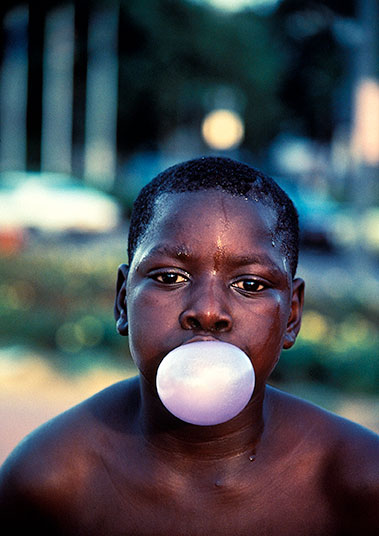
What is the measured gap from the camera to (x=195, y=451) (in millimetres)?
1653

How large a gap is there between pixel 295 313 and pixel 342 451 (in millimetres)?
347

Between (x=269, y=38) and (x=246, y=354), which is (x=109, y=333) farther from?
(x=269, y=38)

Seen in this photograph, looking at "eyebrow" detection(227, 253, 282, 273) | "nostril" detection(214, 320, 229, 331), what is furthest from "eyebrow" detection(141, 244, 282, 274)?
"nostril" detection(214, 320, 229, 331)

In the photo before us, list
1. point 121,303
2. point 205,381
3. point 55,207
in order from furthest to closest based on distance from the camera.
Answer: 1. point 55,207
2. point 121,303
3. point 205,381

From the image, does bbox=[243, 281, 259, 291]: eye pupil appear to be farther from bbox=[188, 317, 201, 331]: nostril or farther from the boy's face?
bbox=[188, 317, 201, 331]: nostril

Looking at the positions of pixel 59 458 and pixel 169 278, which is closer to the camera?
pixel 169 278

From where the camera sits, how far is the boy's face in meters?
1.52

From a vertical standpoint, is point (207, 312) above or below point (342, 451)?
above

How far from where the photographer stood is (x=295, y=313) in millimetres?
1789

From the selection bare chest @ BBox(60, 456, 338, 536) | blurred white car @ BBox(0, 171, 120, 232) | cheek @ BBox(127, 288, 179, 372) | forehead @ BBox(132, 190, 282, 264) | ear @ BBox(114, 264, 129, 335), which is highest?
forehead @ BBox(132, 190, 282, 264)

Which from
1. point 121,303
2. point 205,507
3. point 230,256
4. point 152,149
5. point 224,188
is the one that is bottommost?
point 152,149

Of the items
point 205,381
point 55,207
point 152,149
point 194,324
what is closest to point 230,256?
point 194,324

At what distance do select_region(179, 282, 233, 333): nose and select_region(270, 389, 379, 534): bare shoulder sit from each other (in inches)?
16.0

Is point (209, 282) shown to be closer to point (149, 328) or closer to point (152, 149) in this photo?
point (149, 328)
